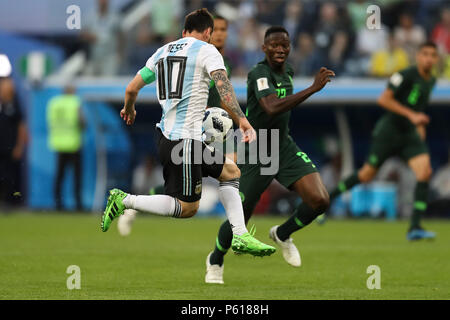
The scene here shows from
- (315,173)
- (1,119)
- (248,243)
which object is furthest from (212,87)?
(1,119)

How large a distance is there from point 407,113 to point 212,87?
4.74 m

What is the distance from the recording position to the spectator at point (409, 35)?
19.4 metres

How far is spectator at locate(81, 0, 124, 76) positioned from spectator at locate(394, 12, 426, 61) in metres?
5.73

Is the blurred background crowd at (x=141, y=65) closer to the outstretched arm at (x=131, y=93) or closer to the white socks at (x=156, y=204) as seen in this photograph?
the outstretched arm at (x=131, y=93)

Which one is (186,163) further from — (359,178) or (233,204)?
(359,178)

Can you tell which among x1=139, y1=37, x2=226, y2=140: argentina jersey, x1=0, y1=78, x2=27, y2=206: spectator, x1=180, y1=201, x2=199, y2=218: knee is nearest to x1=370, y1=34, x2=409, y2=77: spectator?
x1=0, y1=78, x2=27, y2=206: spectator

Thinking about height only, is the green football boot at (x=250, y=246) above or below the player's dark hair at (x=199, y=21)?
below

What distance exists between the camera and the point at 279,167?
886cm

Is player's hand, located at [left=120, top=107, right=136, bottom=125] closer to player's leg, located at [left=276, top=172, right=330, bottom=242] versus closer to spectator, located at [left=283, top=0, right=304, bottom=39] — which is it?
player's leg, located at [left=276, top=172, right=330, bottom=242]

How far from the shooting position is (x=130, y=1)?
72.2 feet

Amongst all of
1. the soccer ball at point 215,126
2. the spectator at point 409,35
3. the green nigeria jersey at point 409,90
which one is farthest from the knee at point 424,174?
the spectator at point 409,35

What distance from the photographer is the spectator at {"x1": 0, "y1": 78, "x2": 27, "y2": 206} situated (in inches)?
717

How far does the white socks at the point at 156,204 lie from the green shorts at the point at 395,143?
6.27 meters
